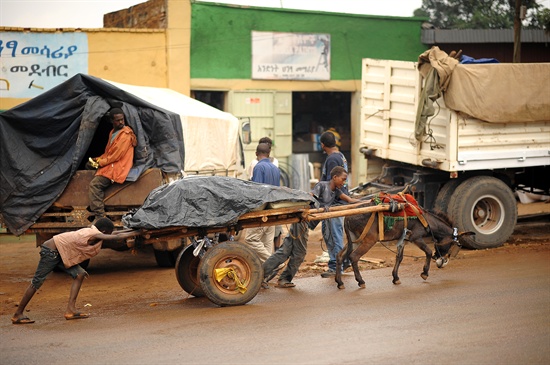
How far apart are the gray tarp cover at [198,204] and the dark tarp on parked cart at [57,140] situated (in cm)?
219

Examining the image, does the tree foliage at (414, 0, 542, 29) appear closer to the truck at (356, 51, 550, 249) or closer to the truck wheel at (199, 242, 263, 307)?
the truck at (356, 51, 550, 249)

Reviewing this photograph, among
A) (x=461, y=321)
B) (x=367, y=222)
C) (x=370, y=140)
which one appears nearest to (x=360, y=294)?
(x=367, y=222)

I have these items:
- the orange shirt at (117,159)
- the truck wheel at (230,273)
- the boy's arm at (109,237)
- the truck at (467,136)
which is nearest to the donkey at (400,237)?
the truck wheel at (230,273)

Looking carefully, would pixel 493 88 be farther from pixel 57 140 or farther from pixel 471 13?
pixel 471 13

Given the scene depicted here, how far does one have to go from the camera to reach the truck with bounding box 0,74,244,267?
1080 centimetres

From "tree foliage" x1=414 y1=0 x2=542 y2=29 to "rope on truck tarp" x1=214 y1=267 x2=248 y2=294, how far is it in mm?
16086

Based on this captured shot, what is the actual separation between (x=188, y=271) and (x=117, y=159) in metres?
2.05

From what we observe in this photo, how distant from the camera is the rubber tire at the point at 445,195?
1328 cm

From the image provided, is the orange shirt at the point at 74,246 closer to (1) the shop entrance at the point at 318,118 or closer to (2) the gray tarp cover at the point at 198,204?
(2) the gray tarp cover at the point at 198,204

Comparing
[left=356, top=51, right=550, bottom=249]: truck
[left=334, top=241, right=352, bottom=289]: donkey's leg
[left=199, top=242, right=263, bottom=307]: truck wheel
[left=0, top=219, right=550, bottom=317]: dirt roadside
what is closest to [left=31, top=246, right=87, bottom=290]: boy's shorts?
[left=0, top=219, right=550, bottom=317]: dirt roadside

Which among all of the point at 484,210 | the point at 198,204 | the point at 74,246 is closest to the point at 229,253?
the point at 198,204

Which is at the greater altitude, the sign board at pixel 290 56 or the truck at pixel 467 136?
the sign board at pixel 290 56

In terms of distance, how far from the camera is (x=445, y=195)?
13297 mm

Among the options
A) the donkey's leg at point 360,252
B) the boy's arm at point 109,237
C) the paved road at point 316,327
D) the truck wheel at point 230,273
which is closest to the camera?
the paved road at point 316,327
